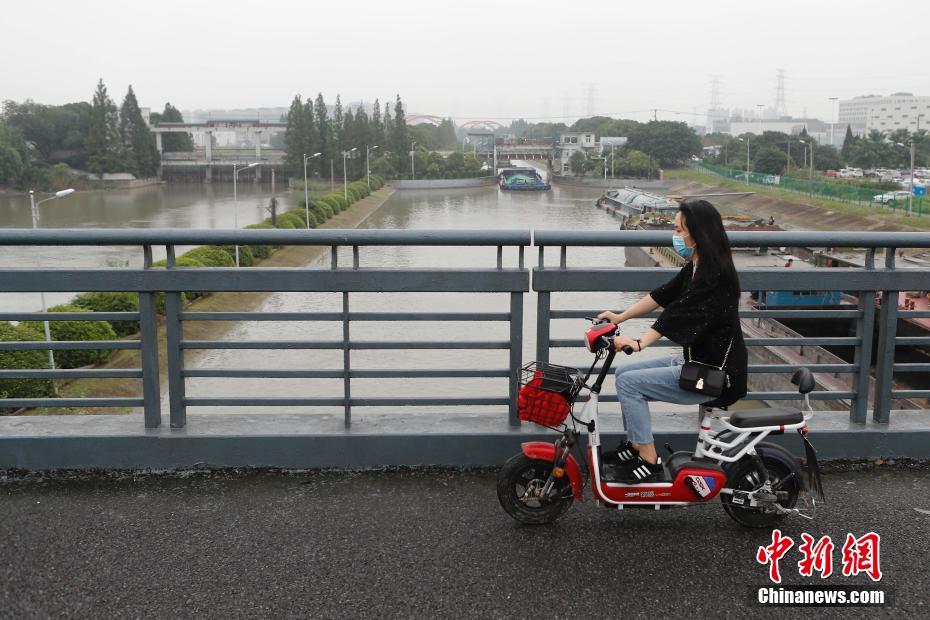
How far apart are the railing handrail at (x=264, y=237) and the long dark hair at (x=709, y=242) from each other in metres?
1.04

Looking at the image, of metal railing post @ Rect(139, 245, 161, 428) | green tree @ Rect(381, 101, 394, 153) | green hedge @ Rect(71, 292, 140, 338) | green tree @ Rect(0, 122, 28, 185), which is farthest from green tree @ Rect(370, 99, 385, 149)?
metal railing post @ Rect(139, 245, 161, 428)

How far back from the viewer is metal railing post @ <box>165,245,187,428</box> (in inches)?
186

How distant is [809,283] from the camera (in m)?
4.79

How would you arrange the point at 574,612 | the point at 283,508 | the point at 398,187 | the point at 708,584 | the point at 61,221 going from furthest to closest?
1. the point at 398,187
2. the point at 61,221
3. the point at 283,508
4. the point at 708,584
5. the point at 574,612

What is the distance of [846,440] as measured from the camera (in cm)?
490

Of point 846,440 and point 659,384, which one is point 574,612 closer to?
point 659,384

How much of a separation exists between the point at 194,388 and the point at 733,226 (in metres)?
43.3

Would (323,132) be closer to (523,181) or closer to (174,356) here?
(523,181)

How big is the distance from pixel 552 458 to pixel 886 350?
2.18 m

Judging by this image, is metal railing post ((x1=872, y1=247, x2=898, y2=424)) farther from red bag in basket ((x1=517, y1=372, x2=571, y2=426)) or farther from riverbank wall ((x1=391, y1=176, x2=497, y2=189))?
riverbank wall ((x1=391, y1=176, x2=497, y2=189))

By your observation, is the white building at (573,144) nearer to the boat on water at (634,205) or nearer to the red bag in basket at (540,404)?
the boat on water at (634,205)

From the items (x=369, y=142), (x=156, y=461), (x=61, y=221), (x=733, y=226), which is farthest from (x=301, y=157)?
(x=156, y=461)

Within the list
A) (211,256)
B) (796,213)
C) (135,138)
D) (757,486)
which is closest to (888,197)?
(796,213)

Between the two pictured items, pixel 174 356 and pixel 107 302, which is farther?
pixel 107 302
